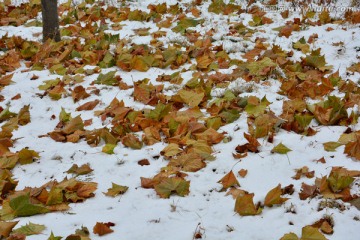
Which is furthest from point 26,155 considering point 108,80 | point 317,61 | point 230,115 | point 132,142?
point 317,61

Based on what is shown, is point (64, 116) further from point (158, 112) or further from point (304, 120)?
point (304, 120)

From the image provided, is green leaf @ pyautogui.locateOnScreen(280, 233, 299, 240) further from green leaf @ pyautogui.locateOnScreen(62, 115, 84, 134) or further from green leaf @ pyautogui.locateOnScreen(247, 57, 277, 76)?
green leaf @ pyautogui.locateOnScreen(247, 57, 277, 76)

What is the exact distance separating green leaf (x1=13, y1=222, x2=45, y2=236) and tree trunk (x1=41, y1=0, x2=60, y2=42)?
3998 mm

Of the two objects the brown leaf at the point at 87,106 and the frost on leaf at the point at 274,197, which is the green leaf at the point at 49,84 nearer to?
the brown leaf at the point at 87,106

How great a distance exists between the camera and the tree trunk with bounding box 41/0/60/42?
5857mm

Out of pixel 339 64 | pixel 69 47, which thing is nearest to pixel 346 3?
pixel 339 64

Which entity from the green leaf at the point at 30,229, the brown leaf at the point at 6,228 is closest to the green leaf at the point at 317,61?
the green leaf at the point at 30,229

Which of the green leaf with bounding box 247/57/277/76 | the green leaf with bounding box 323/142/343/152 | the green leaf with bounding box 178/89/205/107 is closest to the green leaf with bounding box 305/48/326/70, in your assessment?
the green leaf with bounding box 247/57/277/76

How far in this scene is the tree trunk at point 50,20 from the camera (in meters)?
5.86

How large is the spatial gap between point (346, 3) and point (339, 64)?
123 inches

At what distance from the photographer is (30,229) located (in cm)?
254

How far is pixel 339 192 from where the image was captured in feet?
8.98

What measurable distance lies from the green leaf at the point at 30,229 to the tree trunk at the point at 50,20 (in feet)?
13.1

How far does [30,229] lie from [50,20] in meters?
4.22
